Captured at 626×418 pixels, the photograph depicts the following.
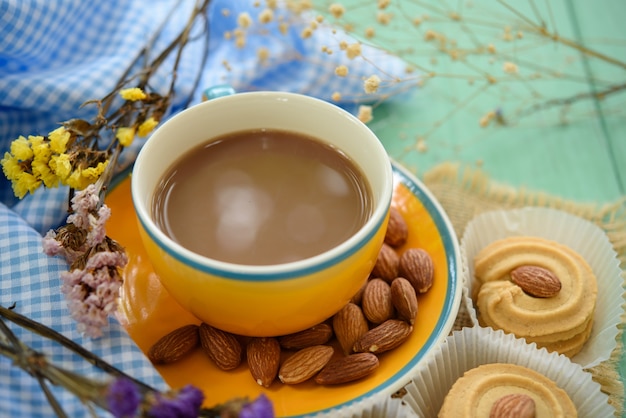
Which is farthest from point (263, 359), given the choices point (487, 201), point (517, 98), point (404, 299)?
point (517, 98)

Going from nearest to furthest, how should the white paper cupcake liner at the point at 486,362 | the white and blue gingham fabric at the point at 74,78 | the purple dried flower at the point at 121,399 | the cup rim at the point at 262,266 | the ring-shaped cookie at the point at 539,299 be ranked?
1. the purple dried flower at the point at 121,399
2. the cup rim at the point at 262,266
3. the white and blue gingham fabric at the point at 74,78
4. the white paper cupcake liner at the point at 486,362
5. the ring-shaped cookie at the point at 539,299

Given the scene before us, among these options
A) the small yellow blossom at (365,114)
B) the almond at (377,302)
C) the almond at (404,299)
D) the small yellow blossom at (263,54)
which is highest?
the small yellow blossom at (365,114)

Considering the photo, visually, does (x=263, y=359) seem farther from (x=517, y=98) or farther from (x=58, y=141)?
(x=517, y=98)

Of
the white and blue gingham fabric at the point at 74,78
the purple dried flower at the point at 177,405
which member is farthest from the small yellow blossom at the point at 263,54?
the purple dried flower at the point at 177,405

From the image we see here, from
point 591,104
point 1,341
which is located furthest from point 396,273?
point 591,104

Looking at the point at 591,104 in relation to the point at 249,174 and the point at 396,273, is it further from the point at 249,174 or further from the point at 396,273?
the point at 249,174

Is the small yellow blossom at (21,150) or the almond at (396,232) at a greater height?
the small yellow blossom at (21,150)

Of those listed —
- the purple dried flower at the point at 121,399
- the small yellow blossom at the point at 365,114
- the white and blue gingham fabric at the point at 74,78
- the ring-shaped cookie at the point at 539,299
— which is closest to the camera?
the purple dried flower at the point at 121,399

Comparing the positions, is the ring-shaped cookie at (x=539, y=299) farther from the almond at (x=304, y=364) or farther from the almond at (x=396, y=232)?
the almond at (x=304, y=364)
